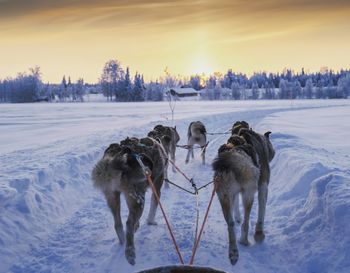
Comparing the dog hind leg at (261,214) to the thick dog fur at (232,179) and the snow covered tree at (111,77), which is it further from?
the snow covered tree at (111,77)

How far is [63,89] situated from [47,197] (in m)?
124

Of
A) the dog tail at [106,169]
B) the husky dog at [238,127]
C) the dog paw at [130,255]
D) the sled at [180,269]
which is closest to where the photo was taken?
the sled at [180,269]

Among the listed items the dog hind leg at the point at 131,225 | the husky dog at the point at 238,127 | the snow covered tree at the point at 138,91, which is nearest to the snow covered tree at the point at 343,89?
the snow covered tree at the point at 138,91

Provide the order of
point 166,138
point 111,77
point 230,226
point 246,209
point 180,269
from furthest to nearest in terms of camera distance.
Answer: point 111,77
point 166,138
point 246,209
point 230,226
point 180,269

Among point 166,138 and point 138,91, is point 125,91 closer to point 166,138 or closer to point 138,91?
point 138,91

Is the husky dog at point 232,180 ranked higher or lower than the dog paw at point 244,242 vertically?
higher

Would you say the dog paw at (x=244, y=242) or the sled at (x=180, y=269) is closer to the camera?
the sled at (x=180, y=269)

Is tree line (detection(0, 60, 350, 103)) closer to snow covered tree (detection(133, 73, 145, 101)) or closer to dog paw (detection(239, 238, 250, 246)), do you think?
snow covered tree (detection(133, 73, 145, 101))

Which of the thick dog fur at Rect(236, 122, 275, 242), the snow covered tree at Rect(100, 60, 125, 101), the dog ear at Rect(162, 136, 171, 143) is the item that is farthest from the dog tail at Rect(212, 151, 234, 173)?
the snow covered tree at Rect(100, 60, 125, 101)

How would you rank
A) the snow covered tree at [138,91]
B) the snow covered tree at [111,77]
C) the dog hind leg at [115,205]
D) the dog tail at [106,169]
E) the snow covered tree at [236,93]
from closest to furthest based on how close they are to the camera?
the dog tail at [106,169], the dog hind leg at [115,205], the snow covered tree at [138,91], the snow covered tree at [111,77], the snow covered tree at [236,93]

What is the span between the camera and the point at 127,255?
4883 mm

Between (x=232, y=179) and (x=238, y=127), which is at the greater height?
(x=238, y=127)

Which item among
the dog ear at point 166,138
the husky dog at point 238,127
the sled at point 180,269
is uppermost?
the husky dog at point 238,127

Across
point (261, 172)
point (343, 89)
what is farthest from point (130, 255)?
point (343, 89)
